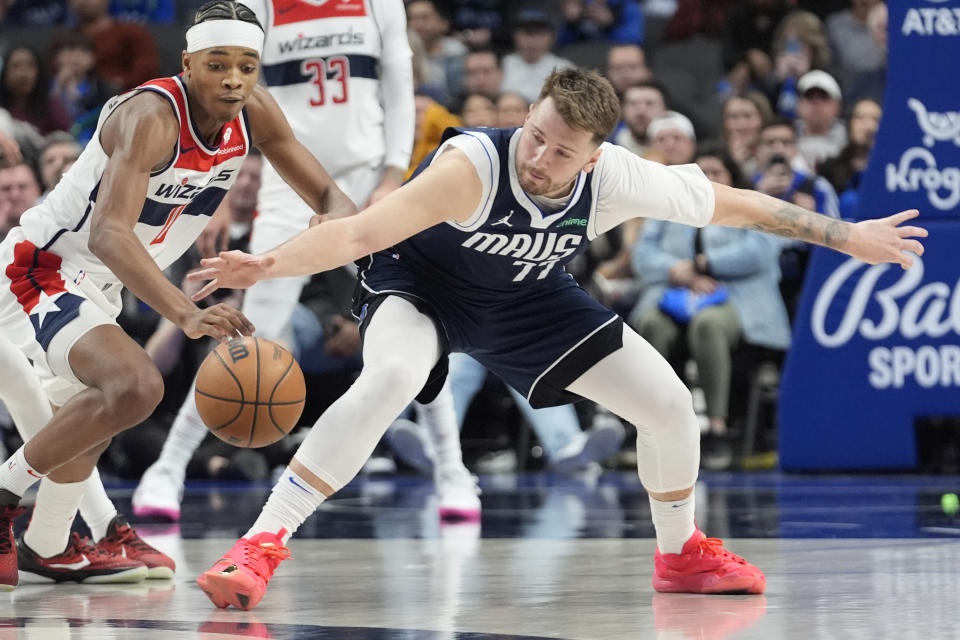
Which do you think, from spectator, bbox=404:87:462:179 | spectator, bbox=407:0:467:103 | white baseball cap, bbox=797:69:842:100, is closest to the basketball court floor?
spectator, bbox=404:87:462:179

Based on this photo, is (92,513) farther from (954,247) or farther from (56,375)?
(954,247)

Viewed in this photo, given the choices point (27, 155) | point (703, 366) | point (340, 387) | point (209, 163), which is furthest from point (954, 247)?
point (27, 155)

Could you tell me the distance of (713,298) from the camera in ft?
31.2

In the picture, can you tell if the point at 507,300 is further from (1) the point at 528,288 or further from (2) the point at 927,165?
(2) the point at 927,165

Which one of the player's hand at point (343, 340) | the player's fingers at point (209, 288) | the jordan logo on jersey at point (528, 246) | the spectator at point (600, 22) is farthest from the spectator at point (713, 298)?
the player's fingers at point (209, 288)

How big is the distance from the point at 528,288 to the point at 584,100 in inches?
31.0

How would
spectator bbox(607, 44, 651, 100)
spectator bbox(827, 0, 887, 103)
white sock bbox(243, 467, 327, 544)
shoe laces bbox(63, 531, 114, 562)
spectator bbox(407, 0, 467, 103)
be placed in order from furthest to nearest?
spectator bbox(407, 0, 467, 103)
spectator bbox(827, 0, 887, 103)
spectator bbox(607, 44, 651, 100)
shoe laces bbox(63, 531, 114, 562)
white sock bbox(243, 467, 327, 544)

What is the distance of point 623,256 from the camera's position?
9.92 meters

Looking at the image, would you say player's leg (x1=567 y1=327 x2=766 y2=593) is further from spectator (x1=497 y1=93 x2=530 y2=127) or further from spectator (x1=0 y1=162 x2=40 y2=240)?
spectator (x1=0 y1=162 x2=40 y2=240)

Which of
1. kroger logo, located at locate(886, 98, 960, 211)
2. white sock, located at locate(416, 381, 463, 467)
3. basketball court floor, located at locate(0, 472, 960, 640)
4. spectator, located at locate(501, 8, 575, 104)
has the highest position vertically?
spectator, located at locate(501, 8, 575, 104)

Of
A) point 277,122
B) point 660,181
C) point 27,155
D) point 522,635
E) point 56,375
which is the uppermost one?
point 27,155

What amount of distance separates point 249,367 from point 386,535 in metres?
1.95

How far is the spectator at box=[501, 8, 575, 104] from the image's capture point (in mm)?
12264

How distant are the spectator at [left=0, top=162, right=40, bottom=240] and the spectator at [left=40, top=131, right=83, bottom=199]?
0.14 metres
